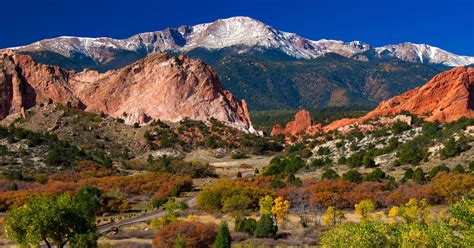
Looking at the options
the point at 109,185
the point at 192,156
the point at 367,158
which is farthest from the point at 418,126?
the point at 109,185

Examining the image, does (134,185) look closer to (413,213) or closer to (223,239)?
(223,239)

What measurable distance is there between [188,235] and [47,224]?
9138mm

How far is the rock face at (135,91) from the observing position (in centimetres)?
12788

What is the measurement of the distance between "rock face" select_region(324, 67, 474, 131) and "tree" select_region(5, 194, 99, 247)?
3542 inches

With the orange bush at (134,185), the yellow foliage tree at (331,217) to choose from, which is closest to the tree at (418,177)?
the yellow foliage tree at (331,217)

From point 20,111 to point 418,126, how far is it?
85184 millimetres

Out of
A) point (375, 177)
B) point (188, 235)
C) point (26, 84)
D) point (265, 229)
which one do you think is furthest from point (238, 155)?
point (188, 235)

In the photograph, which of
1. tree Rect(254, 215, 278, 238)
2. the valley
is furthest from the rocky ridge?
tree Rect(254, 215, 278, 238)

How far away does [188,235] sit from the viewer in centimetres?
3500

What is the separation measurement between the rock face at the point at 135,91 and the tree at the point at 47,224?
93845 millimetres

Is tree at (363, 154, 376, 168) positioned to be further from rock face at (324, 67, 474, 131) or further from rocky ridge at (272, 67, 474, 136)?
rock face at (324, 67, 474, 131)

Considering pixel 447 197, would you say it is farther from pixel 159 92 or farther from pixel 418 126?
pixel 159 92

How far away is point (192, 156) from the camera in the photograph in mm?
108125

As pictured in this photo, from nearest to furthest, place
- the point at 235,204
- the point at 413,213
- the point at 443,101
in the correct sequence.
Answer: the point at 413,213, the point at 235,204, the point at 443,101
